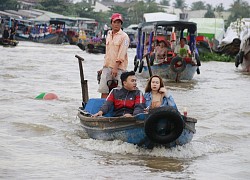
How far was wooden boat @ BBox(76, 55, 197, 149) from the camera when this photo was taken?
26.1 feet

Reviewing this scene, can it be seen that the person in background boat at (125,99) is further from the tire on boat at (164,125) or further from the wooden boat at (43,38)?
the wooden boat at (43,38)

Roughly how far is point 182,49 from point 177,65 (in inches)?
19.3

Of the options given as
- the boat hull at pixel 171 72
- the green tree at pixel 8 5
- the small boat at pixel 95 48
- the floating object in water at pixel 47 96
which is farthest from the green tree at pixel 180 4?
the floating object in water at pixel 47 96

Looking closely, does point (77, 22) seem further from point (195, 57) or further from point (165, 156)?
point (165, 156)

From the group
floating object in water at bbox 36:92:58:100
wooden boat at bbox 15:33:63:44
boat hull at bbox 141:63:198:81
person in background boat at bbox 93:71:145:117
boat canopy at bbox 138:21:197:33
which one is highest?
boat canopy at bbox 138:21:197:33

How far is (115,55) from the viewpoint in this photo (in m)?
10.1

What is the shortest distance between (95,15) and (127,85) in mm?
79252

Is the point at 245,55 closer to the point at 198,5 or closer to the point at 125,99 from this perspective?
the point at 125,99

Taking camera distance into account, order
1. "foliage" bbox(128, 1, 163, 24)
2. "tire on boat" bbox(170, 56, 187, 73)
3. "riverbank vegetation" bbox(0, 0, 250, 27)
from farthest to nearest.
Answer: "foliage" bbox(128, 1, 163, 24) < "riverbank vegetation" bbox(0, 0, 250, 27) < "tire on boat" bbox(170, 56, 187, 73)

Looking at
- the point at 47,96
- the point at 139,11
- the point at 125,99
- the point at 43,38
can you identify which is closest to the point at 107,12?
the point at 139,11

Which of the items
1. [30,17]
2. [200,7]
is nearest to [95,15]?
[30,17]

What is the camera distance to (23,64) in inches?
953

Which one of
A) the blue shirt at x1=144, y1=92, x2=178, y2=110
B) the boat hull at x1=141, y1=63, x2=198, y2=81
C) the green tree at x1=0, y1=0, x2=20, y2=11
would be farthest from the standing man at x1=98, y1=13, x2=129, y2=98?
the green tree at x1=0, y1=0, x2=20, y2=11

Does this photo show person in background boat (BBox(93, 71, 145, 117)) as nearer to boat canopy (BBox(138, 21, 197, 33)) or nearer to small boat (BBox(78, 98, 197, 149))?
small boat (BBox(78, 98, 197, 149))
